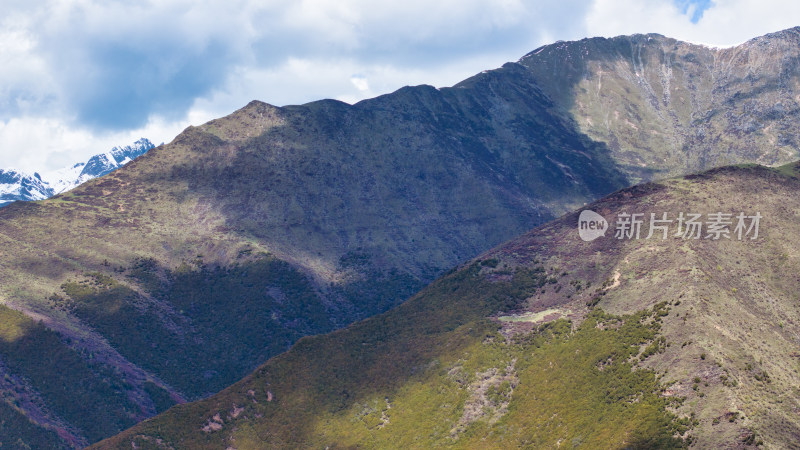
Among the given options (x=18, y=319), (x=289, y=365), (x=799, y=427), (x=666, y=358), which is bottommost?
(x=799, y=427)

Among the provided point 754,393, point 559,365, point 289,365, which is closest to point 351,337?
point 289,365

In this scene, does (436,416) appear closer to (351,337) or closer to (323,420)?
(323,420)

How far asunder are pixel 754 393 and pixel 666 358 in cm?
1344

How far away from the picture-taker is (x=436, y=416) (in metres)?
122
